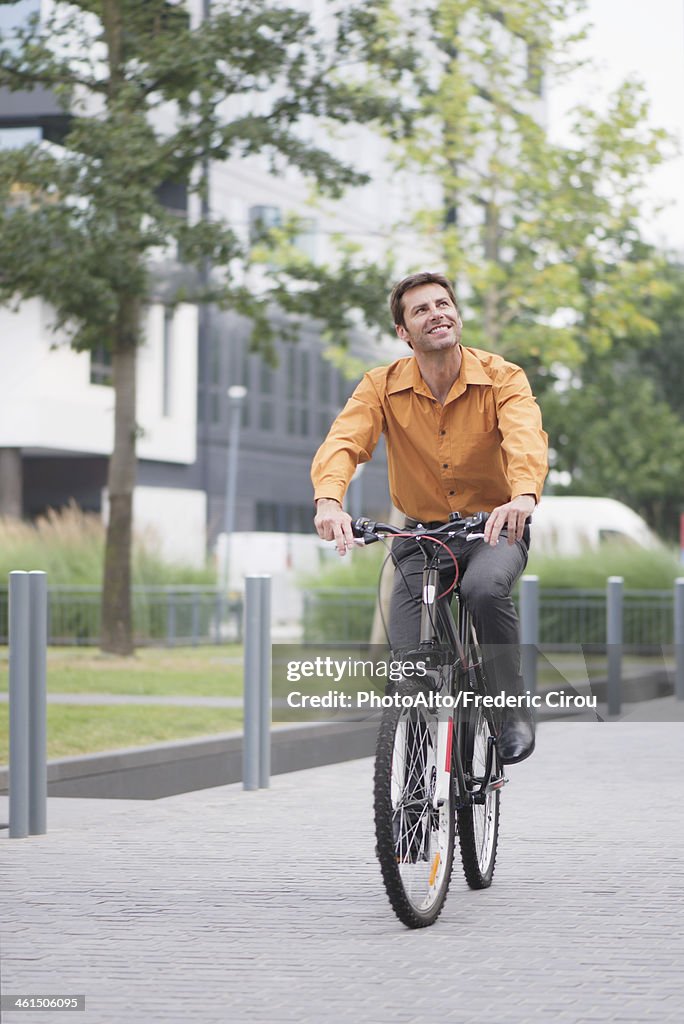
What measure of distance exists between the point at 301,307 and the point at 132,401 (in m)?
2.09

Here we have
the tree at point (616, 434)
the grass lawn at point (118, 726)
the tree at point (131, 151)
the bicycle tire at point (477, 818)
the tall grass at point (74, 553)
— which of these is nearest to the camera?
the bicycle tire at point (477, 818)

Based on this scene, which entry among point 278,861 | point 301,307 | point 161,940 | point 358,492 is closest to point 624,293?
point 301,307

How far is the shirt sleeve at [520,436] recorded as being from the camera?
5664 millimetres

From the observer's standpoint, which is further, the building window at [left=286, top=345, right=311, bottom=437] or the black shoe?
the building window at [left=286, top=345, right=311, bottom=437]

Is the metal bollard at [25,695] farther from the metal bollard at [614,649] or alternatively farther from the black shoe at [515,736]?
the metal bollard at [614,649]

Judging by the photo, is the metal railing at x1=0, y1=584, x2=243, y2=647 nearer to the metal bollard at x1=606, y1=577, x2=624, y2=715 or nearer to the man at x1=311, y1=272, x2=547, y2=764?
the metal bollard at x1=606, y1=577, x2=624, y2=715

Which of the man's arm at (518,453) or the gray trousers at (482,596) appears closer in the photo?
the man's arm at (518,453)

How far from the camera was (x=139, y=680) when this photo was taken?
1730 cm

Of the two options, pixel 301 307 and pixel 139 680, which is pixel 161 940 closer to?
pixel 139 680

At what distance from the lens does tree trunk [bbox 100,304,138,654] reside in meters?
20.2

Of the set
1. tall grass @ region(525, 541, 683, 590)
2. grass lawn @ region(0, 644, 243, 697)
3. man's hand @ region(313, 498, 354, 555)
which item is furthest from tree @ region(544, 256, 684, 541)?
man's hand @ region(313, 498, 354, 555)

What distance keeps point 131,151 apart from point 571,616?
7.04 metres

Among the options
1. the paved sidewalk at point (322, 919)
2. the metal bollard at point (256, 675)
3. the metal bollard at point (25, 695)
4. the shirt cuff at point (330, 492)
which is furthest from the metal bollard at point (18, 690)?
the shirt cuff at point (330, 492)

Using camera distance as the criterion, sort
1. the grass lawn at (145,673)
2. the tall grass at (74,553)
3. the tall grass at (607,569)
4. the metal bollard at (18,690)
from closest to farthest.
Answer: the metal bollard at (18,690) < the grass lawn at (145,673) < the tall grass at (607,569) < the tall grass at (74,553)
